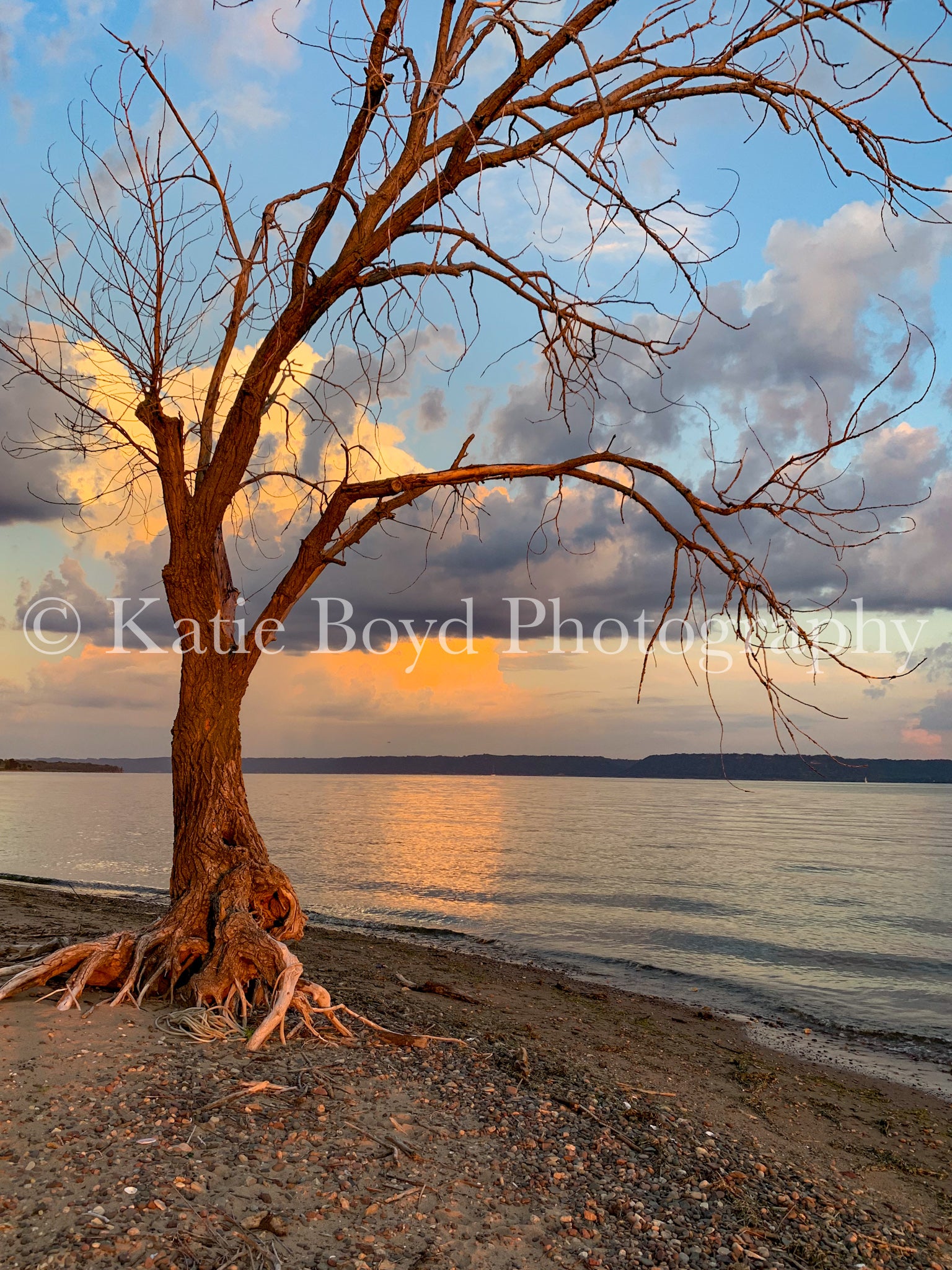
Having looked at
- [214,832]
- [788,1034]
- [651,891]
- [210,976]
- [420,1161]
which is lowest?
[651,891]

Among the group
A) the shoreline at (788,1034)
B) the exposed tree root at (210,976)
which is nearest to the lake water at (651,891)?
the shoreline at (788,1034)

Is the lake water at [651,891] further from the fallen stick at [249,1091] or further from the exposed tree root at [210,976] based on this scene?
the fallen stick at [249,1091]

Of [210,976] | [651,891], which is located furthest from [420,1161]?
[651,891]

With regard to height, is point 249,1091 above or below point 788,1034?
above

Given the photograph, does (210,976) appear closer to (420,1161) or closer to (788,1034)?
(420,1161)

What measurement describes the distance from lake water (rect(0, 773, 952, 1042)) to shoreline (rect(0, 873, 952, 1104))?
0.22 meters

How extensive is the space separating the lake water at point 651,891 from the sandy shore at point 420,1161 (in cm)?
717

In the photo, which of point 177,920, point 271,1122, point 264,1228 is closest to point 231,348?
point 177,920

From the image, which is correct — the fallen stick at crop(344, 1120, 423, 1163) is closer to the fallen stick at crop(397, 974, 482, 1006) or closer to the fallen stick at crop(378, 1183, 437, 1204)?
the fallen stick at crop(378, 1183, 437, 1204)

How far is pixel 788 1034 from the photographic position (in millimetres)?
11273

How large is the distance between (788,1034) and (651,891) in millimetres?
14590

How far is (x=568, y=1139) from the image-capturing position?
484cm

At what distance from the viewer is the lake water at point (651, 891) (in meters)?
14.6

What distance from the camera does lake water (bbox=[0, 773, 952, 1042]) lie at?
14.6 meters
